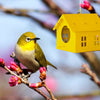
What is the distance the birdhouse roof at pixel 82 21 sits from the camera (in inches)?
40.4

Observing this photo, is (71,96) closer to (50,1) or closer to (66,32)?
(66,32)

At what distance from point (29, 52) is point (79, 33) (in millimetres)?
208

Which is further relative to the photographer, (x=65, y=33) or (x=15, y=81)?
(x=65, y=33)

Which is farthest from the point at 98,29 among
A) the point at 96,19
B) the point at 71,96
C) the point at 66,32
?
the point at 71,96

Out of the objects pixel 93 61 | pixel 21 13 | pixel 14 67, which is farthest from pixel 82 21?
pixel 93 61

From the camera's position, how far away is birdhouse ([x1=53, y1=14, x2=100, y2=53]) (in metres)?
1.03

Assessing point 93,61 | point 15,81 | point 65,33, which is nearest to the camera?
point 15,81

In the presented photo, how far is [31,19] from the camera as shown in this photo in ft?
5.49

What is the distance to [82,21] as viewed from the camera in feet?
3.40

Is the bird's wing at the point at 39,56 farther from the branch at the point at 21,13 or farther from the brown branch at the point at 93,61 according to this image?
the brown branch at the point at 93,61

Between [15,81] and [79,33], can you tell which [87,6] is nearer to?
[79,33]

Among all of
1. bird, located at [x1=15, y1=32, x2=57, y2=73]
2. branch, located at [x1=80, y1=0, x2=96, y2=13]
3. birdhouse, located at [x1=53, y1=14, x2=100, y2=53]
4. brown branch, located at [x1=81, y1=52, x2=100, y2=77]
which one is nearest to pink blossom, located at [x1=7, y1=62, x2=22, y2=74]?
bird, located at [x1=15, y1=32, x2=57, y2=73]

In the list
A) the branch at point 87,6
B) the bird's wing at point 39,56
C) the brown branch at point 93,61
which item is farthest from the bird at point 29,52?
the brown branch at point 93,61

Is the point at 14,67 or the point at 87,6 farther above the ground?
the point at 87,6
